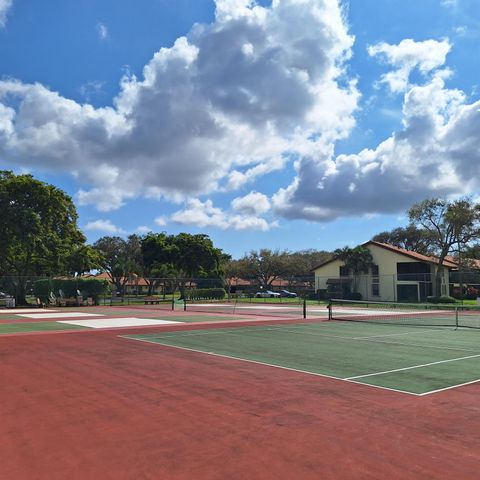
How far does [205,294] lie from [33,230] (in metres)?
25.0

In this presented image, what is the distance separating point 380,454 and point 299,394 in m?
3.16

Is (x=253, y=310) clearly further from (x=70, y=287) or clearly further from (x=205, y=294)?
(x=205, y=294)

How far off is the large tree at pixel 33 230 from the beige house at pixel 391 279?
1253 inches

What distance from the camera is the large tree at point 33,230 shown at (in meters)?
43.8

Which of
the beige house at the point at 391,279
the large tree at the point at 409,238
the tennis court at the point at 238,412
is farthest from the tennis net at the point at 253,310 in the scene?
the large tree at the point at 409,238

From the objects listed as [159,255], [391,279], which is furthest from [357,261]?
[159,255]

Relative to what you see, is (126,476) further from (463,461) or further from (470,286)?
(470,286)

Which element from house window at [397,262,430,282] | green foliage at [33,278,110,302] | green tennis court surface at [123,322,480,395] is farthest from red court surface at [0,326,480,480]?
house window at [397,262,430,282]

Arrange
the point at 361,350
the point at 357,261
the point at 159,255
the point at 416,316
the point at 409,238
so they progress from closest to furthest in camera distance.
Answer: the point at 361,350, the point at 416,316, the point at 357,261, the point at 159,255, the point at 409,238

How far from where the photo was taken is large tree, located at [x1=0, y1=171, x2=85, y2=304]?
4384 cm

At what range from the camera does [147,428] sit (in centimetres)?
668

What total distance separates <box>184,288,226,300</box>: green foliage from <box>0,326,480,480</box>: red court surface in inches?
2006

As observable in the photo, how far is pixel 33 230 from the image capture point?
44.2 meters

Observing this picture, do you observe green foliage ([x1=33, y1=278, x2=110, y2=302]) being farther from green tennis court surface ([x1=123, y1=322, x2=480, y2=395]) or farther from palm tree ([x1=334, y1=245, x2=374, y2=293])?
palm tree ([x1=334, y1=245, x2=374, y2=293])
